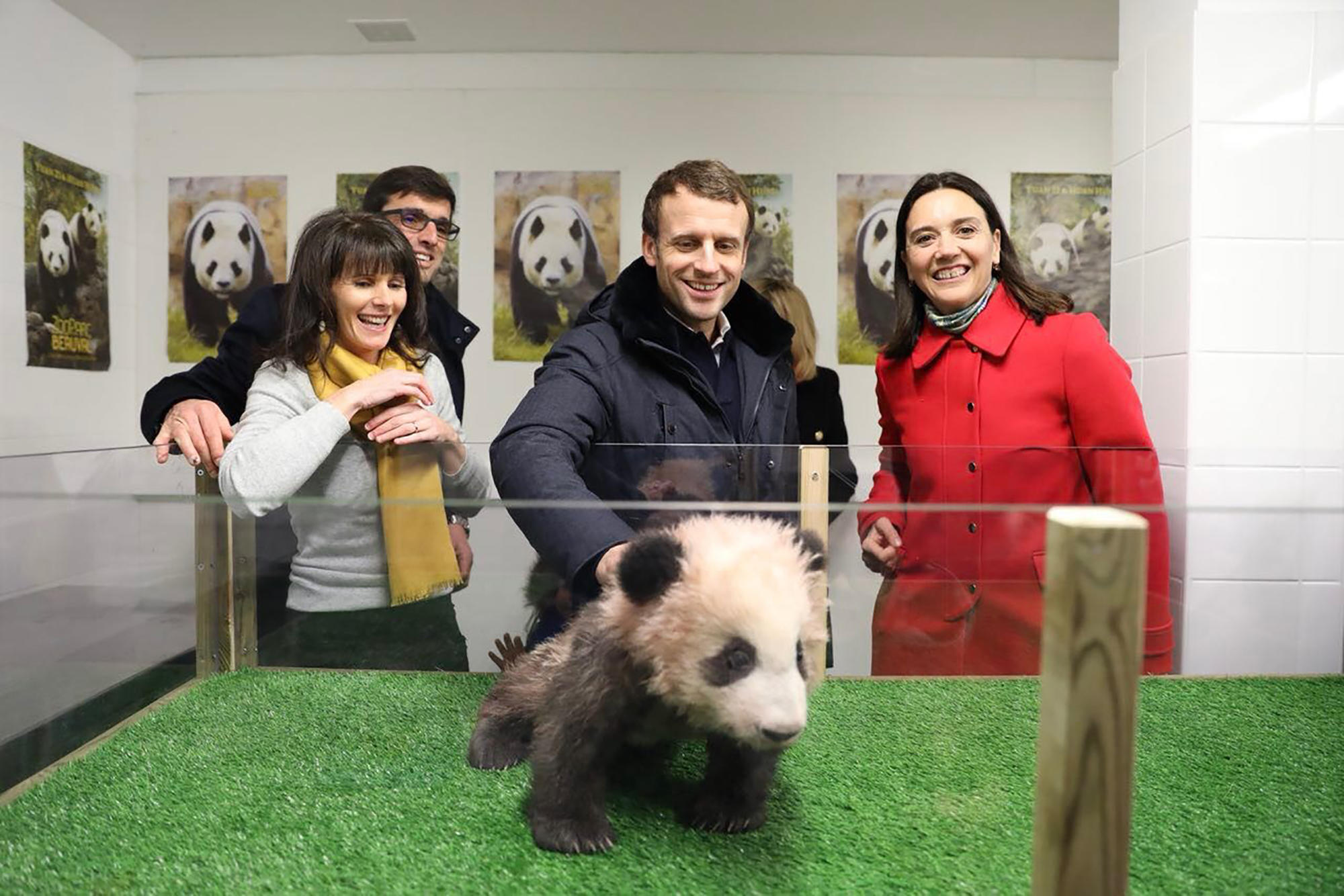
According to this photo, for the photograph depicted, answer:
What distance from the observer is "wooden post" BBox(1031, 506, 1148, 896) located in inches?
24.2

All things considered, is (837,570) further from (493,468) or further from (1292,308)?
(1292,308)

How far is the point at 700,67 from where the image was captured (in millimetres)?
3443

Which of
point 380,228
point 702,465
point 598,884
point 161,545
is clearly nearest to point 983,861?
point 598,884

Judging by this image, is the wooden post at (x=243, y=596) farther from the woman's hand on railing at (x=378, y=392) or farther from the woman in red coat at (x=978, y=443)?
the woman in red coat at (x=978, y=443)

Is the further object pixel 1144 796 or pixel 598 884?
pixel 1144 796

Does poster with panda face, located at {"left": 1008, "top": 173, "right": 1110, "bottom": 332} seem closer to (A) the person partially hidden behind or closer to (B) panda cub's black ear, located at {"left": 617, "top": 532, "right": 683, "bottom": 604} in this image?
(A) the person partially hidden behind

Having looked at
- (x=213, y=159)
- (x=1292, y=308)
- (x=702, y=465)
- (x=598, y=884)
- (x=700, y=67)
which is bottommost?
(x=598, y=884)

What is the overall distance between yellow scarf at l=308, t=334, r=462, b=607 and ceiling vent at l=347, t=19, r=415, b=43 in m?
2.55

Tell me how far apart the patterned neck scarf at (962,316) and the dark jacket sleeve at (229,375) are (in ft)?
3.91

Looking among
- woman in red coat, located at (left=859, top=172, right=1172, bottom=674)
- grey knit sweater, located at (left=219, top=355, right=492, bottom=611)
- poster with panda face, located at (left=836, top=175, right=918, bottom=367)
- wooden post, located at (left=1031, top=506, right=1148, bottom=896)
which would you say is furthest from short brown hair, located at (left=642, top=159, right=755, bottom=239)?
poster with panda face, located at (left=836, top=175, right=918, bottom=367)

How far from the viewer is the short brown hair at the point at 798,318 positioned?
104 inches

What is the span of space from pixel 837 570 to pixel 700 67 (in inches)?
118

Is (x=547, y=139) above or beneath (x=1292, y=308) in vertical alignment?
above

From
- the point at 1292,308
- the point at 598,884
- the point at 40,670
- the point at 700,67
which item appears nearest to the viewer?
the point at 598,884
